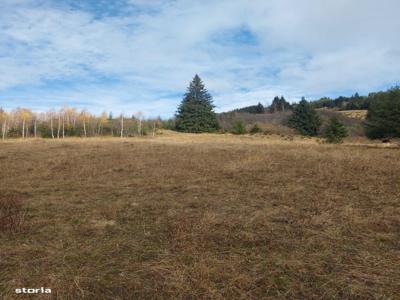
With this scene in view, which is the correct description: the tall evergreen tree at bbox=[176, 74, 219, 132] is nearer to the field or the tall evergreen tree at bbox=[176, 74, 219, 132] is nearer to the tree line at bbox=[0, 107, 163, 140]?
the tree line at bbox=[0, 107, 163, 140]

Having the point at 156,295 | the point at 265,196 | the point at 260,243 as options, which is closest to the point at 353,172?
the point at 265,196

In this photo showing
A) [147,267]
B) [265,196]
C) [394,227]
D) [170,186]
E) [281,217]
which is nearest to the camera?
[147,267]

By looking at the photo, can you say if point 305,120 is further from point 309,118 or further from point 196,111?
point 196,111

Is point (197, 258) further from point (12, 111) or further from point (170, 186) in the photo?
point (12, 111)

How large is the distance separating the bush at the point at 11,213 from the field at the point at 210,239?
17 cm

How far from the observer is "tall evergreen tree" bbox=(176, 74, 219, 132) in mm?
68062

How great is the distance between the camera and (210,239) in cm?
568

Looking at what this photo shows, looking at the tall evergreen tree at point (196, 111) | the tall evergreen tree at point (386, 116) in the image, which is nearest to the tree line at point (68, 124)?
the tall evergreen tree at point (196, 111)

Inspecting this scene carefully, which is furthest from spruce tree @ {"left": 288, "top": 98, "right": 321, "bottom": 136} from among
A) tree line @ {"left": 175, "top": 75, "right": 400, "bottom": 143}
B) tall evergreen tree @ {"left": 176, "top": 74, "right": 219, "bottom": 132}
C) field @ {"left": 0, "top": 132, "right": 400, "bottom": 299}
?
field @ {"left": 0, "top": 132, "right": 400, "bottom": 299}

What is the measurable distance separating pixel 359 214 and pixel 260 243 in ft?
9.48

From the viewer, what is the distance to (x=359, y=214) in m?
7.00

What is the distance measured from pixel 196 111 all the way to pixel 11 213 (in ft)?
203

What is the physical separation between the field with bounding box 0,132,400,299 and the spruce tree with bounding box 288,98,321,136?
49902 millimetres

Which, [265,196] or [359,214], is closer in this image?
[359,214]
